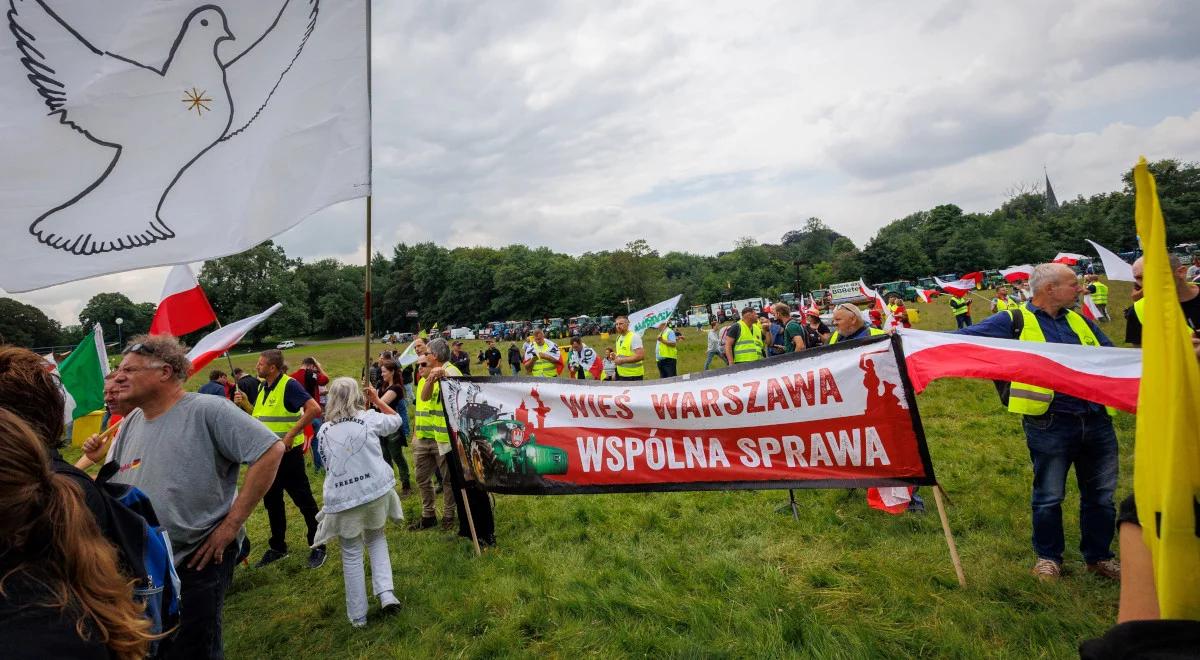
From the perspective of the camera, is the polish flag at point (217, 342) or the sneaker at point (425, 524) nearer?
the polish flag at point (217, 342)

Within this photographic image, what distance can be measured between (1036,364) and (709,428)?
2.23m

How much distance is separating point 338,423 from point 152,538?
8.46 feet

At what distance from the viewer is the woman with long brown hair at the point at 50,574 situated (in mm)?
1188

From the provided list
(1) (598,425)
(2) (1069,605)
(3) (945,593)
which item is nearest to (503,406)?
(1) (598,425)

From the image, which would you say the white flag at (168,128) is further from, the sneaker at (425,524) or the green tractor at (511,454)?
the sneaker at (425,524)

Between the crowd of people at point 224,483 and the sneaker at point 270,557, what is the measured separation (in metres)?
0.02

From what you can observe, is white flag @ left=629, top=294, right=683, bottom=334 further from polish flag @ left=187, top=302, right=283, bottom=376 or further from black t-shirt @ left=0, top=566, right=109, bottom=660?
black t-shirt @ left=0, top=566, right=109, bottom=660

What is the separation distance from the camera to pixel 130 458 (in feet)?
9.65

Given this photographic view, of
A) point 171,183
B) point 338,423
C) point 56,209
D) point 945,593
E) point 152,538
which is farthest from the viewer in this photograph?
point 338,423

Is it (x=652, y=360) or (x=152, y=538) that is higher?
(x=152, y=538)

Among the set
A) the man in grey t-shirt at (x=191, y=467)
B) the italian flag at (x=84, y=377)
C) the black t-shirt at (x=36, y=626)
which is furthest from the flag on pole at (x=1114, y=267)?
the italian flag at (x=84, y=377)

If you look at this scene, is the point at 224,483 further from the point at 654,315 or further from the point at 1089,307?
the point at 1089,307

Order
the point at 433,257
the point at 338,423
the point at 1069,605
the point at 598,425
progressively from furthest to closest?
1. the point at 433,257
2. the point at 598,425
3. the point at 338,423
4. the point at 1069,605

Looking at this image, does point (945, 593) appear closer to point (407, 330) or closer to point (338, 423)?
point (338, 423)
